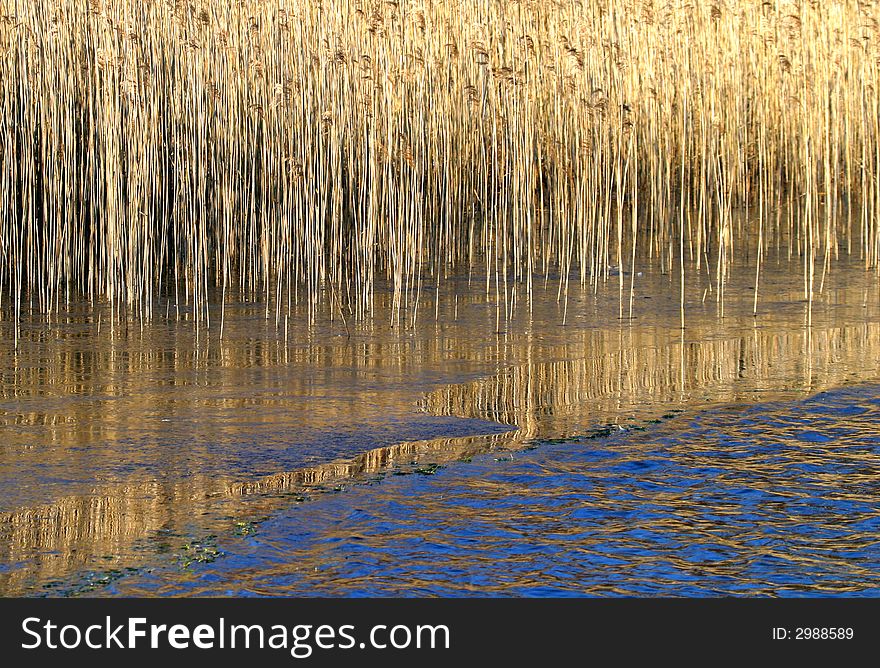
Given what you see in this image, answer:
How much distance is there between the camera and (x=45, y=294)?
23.0 ft

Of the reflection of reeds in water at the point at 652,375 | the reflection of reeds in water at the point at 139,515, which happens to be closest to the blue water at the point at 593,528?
the reflection of reeds in water at the point at 139,515

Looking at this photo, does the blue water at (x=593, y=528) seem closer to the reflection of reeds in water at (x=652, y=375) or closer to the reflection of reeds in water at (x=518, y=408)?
the reflection of reeds in water at (x=518, y=408)

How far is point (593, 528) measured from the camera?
3.31 m

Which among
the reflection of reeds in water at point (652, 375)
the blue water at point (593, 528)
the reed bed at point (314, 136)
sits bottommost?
the blue water at point (593, 528)

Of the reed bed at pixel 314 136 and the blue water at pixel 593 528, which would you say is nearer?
the blue water at pixel 593 528

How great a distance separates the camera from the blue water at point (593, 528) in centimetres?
Answer: 295

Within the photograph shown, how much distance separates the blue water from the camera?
2.95 m

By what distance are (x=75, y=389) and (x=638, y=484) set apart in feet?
7.89

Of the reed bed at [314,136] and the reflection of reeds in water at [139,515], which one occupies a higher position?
the reed bed at [314,136]

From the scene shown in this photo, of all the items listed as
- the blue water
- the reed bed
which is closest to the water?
the blue water

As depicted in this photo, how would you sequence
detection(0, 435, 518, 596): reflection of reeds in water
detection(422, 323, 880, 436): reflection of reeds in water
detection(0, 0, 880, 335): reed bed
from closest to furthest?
1. detection(0, 435, 518, 596): reflection of reeds in water
2. detection(422, 323, 880, 436): reflection of reeds in water
3. detection(0, 0, 880, 335): reed bed

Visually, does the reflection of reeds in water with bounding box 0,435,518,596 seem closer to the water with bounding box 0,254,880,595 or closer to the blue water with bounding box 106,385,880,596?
the water with bounding box 0,254,880,595

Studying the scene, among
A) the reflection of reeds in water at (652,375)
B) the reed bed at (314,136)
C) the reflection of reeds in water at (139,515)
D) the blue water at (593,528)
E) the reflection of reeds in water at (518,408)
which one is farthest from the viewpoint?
the reed bed at (314,136)
